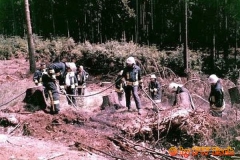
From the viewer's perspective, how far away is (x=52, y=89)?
10.3 m

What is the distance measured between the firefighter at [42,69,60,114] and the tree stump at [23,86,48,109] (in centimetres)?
45

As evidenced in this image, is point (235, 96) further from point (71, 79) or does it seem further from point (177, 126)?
point (71, 79)

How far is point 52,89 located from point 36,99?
901mm

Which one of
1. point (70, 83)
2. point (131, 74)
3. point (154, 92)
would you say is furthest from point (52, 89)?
point (154, 92)

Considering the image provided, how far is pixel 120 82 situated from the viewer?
39.8ft

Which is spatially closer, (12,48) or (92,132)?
(92,132)

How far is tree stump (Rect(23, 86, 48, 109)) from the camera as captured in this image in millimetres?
10789

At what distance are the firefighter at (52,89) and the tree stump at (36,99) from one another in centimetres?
45

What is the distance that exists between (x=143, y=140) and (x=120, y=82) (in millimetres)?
3286

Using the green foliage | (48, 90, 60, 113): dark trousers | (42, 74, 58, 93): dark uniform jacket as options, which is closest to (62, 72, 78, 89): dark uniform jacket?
(42, 74, 58, 93): dark uniform jacket

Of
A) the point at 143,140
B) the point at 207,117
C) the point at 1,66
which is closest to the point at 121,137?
the point at 143,140

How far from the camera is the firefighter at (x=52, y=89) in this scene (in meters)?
10.3

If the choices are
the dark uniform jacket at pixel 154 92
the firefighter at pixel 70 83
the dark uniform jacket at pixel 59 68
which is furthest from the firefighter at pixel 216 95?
the firefighter at pixel 70 83

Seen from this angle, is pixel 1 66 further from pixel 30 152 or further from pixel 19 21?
pixel 19 21
